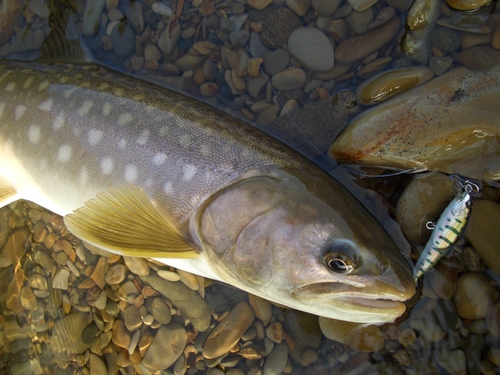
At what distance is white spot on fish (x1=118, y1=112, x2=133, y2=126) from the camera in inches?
115

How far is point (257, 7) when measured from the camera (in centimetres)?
341

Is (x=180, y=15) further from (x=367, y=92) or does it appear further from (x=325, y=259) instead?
(x=325, y=259)

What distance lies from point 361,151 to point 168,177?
4.61ft

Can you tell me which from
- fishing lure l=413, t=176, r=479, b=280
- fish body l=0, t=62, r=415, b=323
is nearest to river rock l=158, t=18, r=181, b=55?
fish body l=0, t=62, r=415, b=323

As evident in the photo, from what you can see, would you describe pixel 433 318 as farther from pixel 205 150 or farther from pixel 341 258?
pixel 205 150

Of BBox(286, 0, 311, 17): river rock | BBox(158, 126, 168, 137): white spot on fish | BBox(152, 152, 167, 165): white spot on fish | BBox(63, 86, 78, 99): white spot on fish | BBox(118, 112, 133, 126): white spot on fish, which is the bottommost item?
BBox(152, 152, 167, 165): white spot on fish

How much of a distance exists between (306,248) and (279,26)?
1.98 meters

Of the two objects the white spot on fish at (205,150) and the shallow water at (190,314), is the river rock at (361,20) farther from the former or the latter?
the white spot on fish at (205,150)

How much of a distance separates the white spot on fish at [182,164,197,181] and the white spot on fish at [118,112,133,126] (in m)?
0.59

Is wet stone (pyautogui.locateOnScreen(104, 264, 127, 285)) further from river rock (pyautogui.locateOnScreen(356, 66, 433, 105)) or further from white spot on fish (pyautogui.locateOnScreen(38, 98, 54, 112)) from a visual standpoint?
river rock (pyautogui.locateOnScreen(356, 66, 433, 105))

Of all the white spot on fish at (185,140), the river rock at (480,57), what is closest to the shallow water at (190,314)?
the river rock at (480,57)

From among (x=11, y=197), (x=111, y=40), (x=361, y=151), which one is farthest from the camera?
(x=111, y=40)

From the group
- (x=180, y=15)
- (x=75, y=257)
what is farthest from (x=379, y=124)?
(x=75, y=257)

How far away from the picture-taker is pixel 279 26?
3.35m
